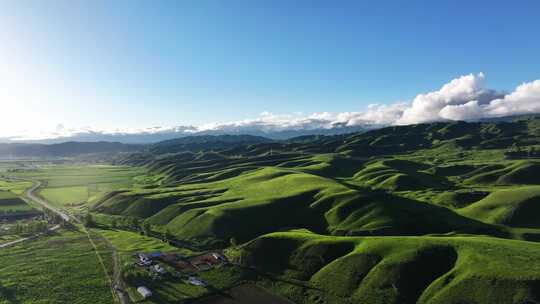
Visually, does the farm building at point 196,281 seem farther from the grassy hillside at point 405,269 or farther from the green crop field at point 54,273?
the green crop field at point 54,273

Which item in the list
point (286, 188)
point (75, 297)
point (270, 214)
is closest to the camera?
point (75, 297)

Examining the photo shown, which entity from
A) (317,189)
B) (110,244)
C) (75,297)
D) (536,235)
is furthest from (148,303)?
(536,235)

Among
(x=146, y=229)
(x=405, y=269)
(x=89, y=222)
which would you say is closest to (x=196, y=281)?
(x=405, y=269)

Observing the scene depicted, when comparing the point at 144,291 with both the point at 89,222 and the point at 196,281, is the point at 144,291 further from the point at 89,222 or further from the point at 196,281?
the point at 89,222

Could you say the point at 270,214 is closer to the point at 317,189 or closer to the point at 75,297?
the point at 317,189

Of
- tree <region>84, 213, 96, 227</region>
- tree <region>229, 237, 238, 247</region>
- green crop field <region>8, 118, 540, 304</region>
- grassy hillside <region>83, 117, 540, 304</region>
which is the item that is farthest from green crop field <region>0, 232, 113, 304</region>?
tree <region>229, 237, 238, 247</region>

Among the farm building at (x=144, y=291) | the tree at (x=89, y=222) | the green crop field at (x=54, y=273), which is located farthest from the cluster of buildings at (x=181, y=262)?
the tree at (x=89, y=222)

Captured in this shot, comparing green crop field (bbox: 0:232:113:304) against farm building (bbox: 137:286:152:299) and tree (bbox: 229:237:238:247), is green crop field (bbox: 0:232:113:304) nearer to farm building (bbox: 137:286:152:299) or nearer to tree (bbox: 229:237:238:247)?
farm building (bbox: 137:286:152:299)

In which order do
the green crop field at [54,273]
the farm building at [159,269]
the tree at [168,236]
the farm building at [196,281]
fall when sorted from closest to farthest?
the green crop field at [54,273], the farm building at [196,281], the farm building at [159,269], the tree at [168,236]
